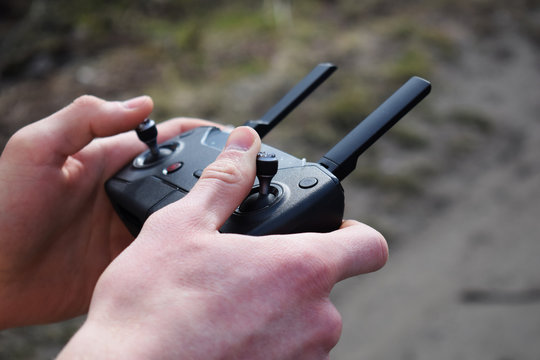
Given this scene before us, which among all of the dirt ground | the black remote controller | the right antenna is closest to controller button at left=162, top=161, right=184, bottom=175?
the black remote controller

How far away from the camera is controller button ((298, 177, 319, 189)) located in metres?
0.80

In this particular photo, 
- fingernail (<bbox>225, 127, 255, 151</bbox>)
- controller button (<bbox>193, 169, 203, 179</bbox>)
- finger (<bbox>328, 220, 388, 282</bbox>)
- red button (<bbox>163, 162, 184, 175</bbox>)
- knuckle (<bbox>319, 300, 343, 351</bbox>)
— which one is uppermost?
fingernail (<bbox>225, 127, 255, 151</bbox>)

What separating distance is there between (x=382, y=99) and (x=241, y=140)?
104 inches

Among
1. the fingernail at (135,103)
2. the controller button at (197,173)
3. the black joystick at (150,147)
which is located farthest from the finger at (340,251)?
the fingernail at (135,103)

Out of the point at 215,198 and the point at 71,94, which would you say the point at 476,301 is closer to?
the point at 215,198

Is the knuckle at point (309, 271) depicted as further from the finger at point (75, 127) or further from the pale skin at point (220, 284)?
the finger at point (75, 127)

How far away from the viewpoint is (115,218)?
1279 millimetres

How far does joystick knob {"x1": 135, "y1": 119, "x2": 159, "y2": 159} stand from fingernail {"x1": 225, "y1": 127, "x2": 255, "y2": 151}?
0.33 m

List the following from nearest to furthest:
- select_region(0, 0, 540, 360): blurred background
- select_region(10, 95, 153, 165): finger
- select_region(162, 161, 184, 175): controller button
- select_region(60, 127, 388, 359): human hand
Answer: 1. select_region(60, 127, 388, 359): human hand
2. select_region(162, 161, 184, 175): controller button
3. select_region(10, 95, 153, 165): finger
4. select_region(0, 0, 540, 360): blurred background

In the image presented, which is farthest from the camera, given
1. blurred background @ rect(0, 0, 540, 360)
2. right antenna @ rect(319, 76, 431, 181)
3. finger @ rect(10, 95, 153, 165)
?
blurred background @ rect(0, 0, 540, 360)

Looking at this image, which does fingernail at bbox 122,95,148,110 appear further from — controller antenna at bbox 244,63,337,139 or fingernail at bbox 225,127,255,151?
fingernail at bbox 225,127,255,151

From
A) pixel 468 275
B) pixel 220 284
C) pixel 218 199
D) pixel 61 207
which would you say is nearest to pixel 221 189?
pixel 218 199

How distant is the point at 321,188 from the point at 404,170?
2.14 metres

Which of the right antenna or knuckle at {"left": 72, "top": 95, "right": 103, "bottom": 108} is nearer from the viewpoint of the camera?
the right antenna
